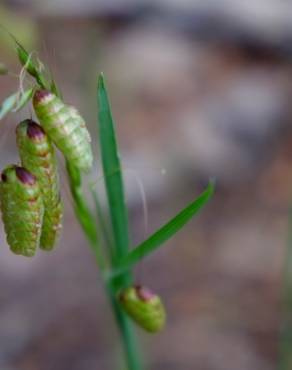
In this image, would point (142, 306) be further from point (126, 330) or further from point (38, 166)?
point (38, 166)

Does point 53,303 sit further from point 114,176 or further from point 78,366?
point 114,176

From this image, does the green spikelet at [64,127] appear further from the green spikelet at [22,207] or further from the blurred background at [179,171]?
the blurred background at [179,171]

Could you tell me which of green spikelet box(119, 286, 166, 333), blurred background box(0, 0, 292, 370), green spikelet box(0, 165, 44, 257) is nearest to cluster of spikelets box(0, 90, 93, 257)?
green spikelet box(0, 165, 44, 257)

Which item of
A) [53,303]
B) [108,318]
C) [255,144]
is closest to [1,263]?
[53,303]

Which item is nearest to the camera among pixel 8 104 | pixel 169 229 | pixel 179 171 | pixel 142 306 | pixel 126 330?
pixel 8 104

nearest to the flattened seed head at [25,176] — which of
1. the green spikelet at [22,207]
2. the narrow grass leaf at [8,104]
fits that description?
the green spikelet at [22,207]

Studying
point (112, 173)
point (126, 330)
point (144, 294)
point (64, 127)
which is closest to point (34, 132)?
point (64, 127)

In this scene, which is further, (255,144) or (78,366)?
(255,144)
